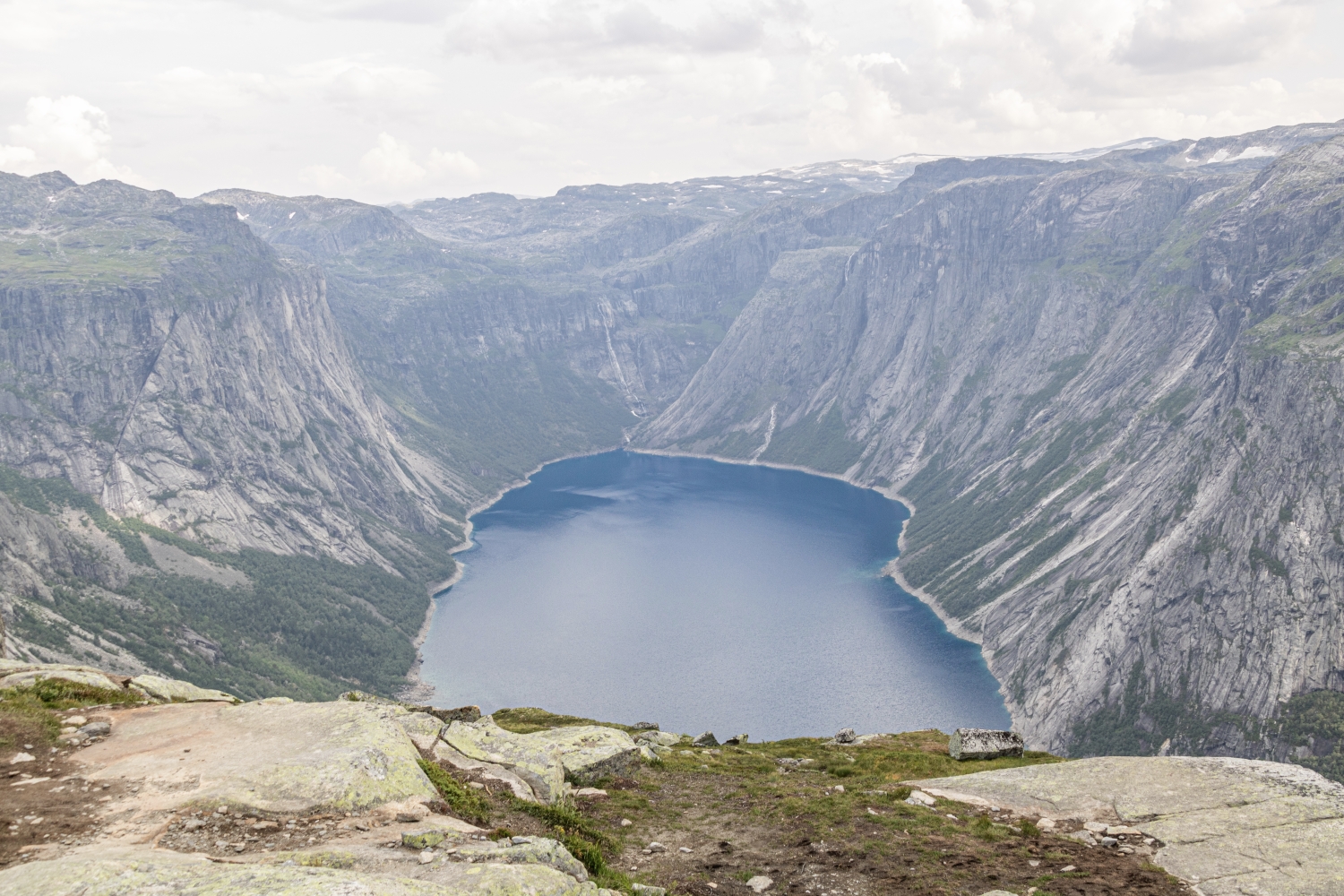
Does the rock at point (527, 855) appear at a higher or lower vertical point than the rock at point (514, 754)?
higher

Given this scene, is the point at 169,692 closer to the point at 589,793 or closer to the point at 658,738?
the point at 589,793

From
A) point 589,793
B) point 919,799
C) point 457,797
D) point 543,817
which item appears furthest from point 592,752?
point 919,799

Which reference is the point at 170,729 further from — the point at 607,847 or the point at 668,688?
the point at 668,688

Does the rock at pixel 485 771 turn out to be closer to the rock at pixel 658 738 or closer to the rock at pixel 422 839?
the rock at pixel 422 839

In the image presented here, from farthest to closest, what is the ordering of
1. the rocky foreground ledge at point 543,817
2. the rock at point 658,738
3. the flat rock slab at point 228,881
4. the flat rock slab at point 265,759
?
the rock at point 658,738, the flat rock slab at point 265,759, the rocky foreground ledge at point 543,817, the flat rock slab at point 228,881

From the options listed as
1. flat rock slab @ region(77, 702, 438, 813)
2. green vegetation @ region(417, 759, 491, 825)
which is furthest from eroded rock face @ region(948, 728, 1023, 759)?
flat rock slab @ region(77, 702, 438, 813)

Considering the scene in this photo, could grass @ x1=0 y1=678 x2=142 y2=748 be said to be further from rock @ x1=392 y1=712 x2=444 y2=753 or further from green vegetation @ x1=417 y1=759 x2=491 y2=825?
green vegetation @ x1=417 y1=759 x2=491 y2=825

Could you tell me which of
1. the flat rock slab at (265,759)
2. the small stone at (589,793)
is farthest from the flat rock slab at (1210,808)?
the flat rock slab at (265,759)
